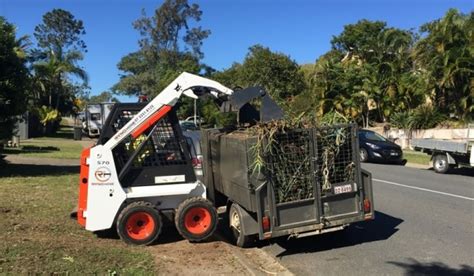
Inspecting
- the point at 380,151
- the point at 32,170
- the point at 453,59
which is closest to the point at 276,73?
the point at 453,59

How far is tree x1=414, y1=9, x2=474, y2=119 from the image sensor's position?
2886cm

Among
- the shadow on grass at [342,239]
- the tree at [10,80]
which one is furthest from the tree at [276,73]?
the shadow on grass at [342,239]

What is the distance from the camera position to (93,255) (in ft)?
21.5

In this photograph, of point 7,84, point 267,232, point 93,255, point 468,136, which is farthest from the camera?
point 468,136

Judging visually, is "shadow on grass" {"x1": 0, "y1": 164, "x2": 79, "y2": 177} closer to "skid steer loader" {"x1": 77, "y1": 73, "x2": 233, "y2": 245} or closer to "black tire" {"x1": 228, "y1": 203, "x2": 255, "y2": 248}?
"skid steer loader" {"x1": 77, "y1": 73, "x2": 233, "y2": 245}

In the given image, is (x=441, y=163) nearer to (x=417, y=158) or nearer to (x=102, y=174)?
(x=417, y=158)

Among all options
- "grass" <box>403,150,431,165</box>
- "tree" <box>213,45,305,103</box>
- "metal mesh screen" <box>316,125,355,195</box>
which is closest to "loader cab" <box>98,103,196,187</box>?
"metal mesh screen" <box>316,125,355,195</box>

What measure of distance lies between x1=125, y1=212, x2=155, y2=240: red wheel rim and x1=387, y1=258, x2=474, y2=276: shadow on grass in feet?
11.3

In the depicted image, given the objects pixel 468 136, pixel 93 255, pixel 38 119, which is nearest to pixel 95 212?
pixel 93 255

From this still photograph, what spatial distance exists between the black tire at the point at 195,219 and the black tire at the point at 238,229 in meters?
0.27

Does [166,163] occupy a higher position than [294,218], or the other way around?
[166,163]

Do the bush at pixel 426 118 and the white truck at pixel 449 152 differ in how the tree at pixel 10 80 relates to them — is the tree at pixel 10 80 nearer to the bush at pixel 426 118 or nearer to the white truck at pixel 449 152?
the white truck at pixel 449 152

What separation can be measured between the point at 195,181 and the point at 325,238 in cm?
221

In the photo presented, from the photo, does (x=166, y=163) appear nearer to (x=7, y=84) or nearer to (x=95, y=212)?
(x=95, y=212)
